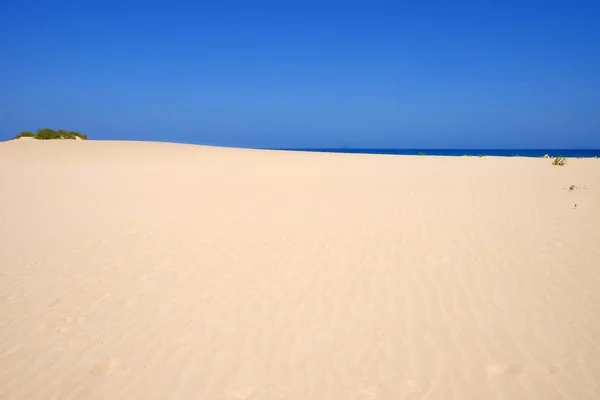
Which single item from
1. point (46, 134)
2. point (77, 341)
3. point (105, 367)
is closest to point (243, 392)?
point (105, 367)

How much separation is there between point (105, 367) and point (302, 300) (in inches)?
85.9

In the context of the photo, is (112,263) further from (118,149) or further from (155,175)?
(118,149)

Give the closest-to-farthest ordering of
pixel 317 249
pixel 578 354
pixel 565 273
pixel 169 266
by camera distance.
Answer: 1. pixel 578 354
2. pixel 565 273
3. pixel 169 266
4. pixel 317 249

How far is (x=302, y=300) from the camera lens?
4.52 m

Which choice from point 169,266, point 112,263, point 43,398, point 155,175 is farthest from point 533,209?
point 155,175

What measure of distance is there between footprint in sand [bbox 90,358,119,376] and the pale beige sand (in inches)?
0.6

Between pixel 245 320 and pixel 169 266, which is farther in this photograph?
pixel 169 266

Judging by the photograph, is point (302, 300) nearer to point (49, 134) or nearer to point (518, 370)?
point (518, 370)

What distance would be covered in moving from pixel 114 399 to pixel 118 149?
25216 millimetres

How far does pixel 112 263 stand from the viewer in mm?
5707

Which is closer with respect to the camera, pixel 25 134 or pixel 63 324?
pixel 63 324

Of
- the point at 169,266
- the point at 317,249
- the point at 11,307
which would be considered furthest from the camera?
the point at 317,249

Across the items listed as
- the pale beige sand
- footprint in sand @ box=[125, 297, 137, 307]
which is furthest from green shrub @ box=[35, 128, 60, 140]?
footprint in sand @ box=[125, 297, 137, 307]

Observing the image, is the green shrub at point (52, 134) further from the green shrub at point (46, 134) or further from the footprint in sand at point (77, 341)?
the footprint in sand at point (77, 341)
